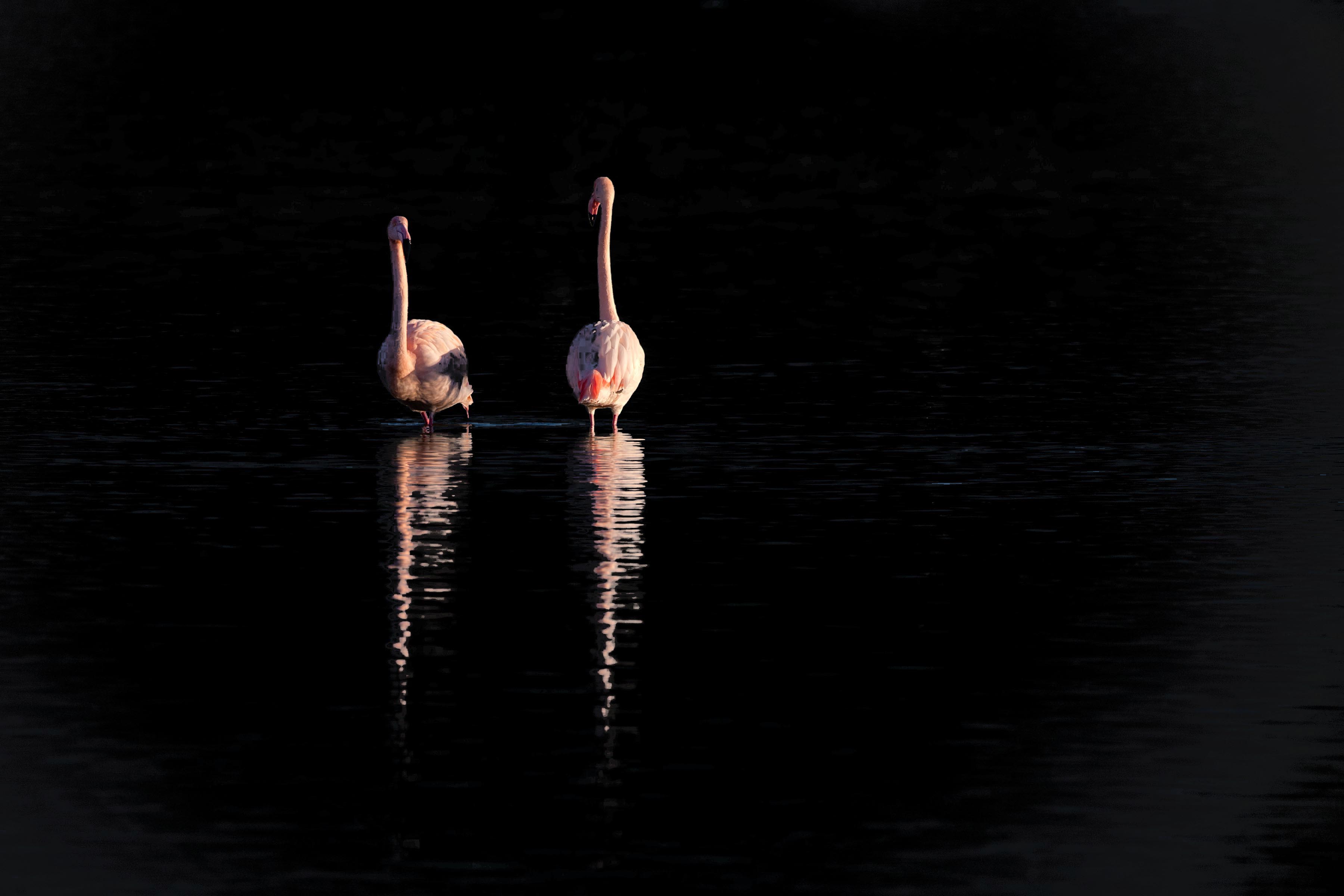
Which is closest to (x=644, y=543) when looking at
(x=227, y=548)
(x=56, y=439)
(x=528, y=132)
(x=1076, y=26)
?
(x=227, y=548)

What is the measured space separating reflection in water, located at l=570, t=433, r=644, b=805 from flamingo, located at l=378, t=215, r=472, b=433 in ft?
4.97

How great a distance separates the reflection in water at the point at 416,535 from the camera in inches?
510

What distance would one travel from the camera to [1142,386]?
85.9ft

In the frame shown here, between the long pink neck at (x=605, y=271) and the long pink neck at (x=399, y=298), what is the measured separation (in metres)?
1.83

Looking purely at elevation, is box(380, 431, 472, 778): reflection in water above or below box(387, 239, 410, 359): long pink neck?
below

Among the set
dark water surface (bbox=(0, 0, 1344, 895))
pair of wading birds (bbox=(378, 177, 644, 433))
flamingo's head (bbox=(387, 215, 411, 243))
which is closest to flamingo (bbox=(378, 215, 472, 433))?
pair of wading birds (bbox=(378, 177, 644, 433))

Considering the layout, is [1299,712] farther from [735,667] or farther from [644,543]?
[644,543]

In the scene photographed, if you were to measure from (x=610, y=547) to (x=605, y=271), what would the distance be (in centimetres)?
817

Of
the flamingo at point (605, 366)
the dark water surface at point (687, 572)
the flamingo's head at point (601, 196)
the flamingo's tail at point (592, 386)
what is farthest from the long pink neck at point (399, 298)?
the flamingo's head at point (601, 196)

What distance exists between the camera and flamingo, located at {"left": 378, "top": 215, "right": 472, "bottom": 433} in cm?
2305

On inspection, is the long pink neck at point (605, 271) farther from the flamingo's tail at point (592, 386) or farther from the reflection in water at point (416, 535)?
the reflection in water at point (416, 535)

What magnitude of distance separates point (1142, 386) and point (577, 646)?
45.3 ft

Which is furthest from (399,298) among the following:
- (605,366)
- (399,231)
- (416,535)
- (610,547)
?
(610,547)

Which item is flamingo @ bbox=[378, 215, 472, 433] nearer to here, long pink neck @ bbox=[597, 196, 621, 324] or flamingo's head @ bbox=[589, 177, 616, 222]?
long pink neck @ bbox=[597, 196, 621, 324]
